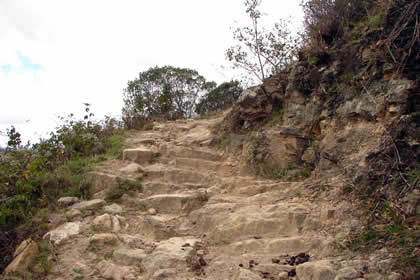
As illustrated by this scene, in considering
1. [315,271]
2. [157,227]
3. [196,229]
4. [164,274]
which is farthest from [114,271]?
[315,271]

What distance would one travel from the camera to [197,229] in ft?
12.3

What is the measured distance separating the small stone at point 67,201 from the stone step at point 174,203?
96 cm

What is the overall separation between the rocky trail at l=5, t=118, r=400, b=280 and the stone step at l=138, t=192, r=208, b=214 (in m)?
0.01

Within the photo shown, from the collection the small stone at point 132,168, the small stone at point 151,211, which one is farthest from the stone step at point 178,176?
the small stone at point 151,211

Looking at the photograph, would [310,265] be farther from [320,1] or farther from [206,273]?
[320,1]

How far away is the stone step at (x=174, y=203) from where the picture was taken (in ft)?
14.0

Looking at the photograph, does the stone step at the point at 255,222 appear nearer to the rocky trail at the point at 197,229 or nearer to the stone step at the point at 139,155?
the rocky trail at the point at 197,229

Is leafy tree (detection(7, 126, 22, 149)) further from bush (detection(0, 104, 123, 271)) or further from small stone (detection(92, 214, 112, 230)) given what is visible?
small stone (detection(92, 214, 112, 230))

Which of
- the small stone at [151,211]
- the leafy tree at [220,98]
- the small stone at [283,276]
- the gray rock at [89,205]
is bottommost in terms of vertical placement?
the small stone at [283,276]

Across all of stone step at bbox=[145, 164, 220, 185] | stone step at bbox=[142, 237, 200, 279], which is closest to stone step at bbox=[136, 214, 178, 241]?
stone step at bbox=[142, 237, 200, 279]

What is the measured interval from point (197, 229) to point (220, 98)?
8023 mm

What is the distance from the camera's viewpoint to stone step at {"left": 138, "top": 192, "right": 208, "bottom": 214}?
14.0 feet

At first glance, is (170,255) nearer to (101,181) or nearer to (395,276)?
(395,276)

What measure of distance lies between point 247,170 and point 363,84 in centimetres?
234
